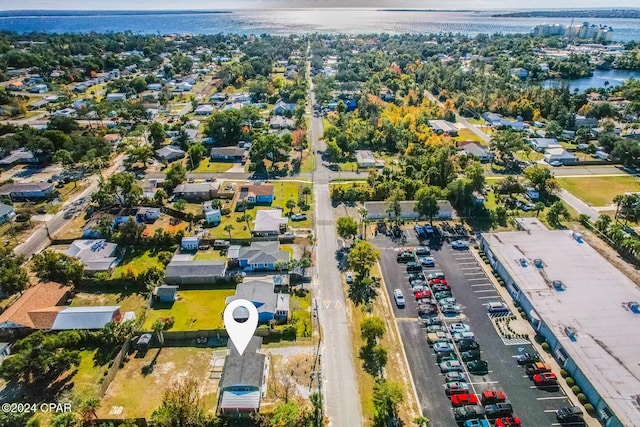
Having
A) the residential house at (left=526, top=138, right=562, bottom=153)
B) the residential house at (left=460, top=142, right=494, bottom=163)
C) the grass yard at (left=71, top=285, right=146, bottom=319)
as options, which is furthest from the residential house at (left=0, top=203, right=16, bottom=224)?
the residential house at (left=526, top=138, right=562, bottom=153)

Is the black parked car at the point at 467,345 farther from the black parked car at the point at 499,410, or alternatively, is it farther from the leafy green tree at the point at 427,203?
the leafy green tree at the point at 427,203

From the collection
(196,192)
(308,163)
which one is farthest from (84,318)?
(308,163)

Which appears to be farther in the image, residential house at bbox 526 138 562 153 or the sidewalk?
residential house at bbox 526 138 562 153

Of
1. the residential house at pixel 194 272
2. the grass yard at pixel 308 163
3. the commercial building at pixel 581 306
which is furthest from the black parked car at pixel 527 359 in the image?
the grass yard at pixel 308 163

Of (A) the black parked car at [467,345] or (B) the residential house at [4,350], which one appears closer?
(B) the residential house at [4,350]

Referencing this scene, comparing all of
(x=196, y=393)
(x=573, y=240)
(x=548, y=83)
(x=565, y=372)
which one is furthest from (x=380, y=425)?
(x=548, y=83)

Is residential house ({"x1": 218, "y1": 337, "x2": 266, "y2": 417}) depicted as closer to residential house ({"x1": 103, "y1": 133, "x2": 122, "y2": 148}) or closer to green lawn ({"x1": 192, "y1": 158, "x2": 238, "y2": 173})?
green lawn ({"x1": 192, "y1": 158, "x2": 238, "y2": 173})

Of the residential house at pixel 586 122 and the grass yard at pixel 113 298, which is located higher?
the residential house at pixel 586 122

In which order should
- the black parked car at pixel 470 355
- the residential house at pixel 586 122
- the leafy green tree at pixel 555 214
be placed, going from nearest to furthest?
the black parked car at pixel 470 355 → the leafy green tree at pixel 555 214 → the residential house at pixel 586 122
